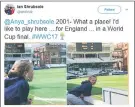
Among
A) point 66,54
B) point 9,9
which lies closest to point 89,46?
point 66,54

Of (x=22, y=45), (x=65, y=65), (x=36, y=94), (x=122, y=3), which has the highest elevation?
(x=122, y=3)

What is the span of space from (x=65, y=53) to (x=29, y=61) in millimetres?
196

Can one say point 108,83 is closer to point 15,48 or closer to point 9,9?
point 15,48

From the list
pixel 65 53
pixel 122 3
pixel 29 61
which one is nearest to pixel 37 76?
pixel 29 61

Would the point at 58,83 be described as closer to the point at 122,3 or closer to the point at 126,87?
the point at 126,87

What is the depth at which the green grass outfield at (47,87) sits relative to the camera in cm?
133

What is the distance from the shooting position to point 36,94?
52.4 inches

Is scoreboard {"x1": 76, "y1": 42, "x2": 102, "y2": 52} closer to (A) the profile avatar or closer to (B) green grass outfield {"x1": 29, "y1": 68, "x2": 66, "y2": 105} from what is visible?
(B) green grass outfield {"x1": 29, "y1": 68, "x2": 66, "y2": 105}

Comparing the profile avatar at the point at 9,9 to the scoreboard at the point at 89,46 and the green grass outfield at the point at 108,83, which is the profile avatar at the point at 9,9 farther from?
the green grass outfield at the point at 108,83

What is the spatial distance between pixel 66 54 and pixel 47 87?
0.66 feet

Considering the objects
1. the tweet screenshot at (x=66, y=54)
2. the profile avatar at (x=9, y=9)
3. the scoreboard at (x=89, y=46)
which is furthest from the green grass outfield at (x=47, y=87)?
the profile avatar at (x=9, y=9)

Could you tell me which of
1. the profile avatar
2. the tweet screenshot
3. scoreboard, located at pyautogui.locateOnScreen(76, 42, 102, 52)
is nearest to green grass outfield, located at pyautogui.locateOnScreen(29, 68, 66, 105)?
the tweet screenshot

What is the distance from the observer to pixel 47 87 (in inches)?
52.5

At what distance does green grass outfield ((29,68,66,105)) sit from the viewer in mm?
1332
